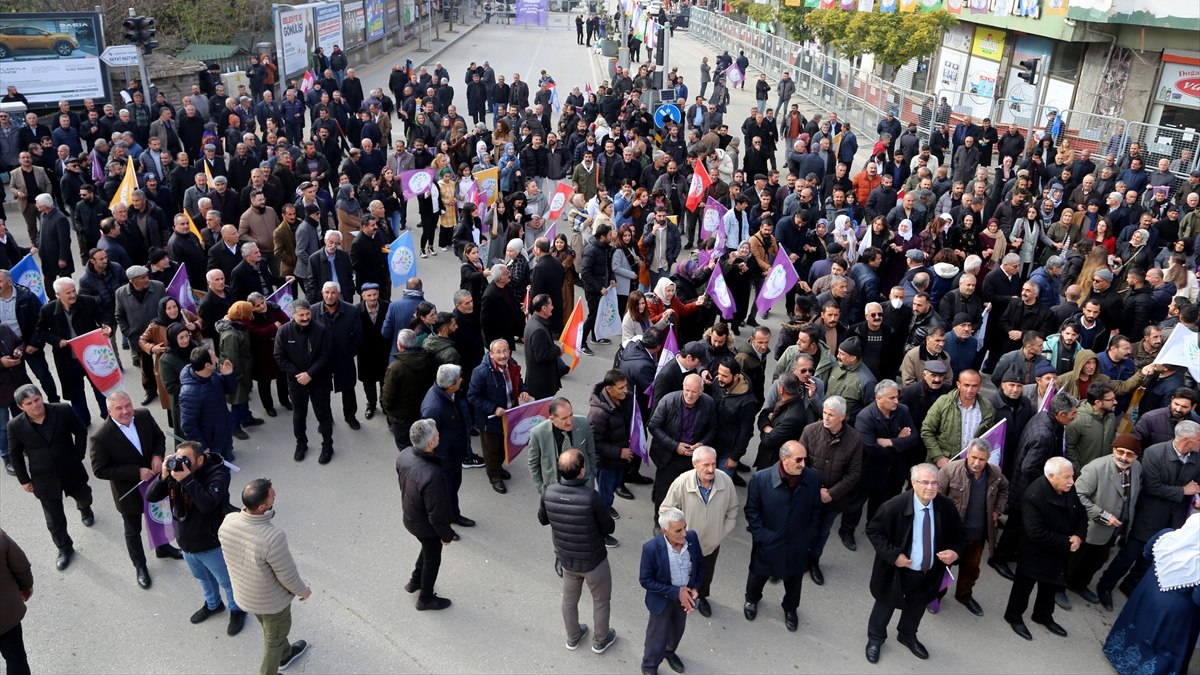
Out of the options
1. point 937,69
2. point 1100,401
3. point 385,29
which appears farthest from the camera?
point 385,29

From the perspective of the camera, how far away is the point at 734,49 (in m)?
44.5

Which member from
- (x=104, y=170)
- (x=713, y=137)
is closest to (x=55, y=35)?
(x=104, y=170)

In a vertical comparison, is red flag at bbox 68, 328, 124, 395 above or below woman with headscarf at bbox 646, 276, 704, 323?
below

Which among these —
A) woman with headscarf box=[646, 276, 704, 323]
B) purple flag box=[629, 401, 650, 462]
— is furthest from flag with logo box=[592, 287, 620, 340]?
purple flag box=[629, 401, 650, 462]

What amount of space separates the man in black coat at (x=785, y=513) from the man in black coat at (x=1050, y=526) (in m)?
1.40

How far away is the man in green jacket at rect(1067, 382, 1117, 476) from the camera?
6.67m

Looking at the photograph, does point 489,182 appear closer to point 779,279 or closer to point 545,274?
point 545,274

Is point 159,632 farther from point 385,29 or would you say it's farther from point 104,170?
point 385,29

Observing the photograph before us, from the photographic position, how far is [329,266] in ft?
32.7

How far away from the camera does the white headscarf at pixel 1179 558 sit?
541 centimetres

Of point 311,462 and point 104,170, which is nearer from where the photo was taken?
point 311,462

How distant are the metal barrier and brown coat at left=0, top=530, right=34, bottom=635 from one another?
66.8ft

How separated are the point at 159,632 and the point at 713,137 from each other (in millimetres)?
13474

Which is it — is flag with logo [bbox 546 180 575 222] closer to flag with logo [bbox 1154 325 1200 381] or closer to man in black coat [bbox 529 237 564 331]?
man in black coat [bbox 529 237 564 331]
